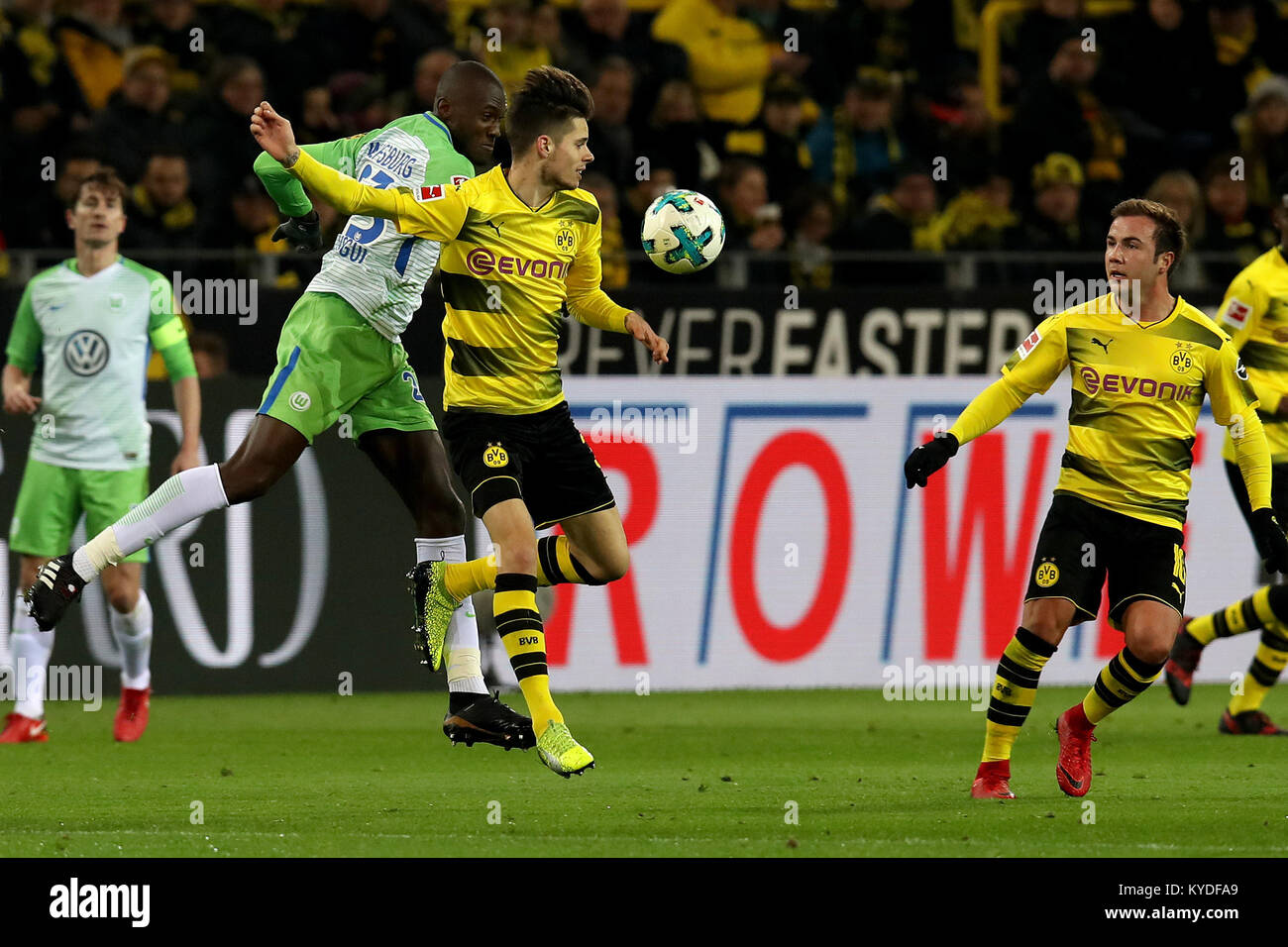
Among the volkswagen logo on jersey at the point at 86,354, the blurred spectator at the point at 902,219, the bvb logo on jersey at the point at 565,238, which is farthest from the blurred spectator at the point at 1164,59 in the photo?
the bvb logo on jersey at the point at 565,238

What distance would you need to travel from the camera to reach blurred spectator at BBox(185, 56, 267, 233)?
40.7 feet

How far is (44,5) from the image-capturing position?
13.3m

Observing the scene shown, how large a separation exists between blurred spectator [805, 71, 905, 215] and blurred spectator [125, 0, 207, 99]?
4.12m

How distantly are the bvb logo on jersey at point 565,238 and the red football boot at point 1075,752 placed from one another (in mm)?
2443

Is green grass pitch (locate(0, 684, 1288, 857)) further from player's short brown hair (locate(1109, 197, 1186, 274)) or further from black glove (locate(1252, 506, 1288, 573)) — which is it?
player's short brown hair (locate(1109, 197, 1186, 274))

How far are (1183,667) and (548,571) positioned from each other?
386 centimetres

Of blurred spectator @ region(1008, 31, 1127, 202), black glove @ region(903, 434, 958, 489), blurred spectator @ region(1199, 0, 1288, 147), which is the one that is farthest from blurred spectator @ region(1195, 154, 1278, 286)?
black glove @ region(903, 434, 958, 489)

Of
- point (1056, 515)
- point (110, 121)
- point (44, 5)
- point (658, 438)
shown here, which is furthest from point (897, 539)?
point (44, 5)

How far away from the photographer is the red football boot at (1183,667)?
1010cm

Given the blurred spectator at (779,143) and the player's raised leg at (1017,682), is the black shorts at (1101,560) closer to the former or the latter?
the player's raised leg at (1017,682)

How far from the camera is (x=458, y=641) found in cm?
812

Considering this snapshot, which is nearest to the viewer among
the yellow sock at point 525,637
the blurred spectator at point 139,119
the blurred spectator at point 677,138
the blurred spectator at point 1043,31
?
the yellow sock at point 525,637
